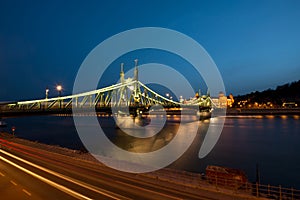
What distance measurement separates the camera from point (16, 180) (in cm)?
1176

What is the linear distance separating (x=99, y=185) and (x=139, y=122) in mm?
A: 53620

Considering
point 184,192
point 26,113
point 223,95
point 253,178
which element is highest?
point 223,95

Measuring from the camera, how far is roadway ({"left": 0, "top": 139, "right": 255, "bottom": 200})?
376 inches

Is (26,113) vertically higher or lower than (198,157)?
higher

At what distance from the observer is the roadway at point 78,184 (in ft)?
31.4

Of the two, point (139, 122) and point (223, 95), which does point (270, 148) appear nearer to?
point (139, 122)

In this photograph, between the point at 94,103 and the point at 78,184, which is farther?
the point at 94,103

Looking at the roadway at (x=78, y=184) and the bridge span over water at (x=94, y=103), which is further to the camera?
the bridge span over water at (x=94, y=103)

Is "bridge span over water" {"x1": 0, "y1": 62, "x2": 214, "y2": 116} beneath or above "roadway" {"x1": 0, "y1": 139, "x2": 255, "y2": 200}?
above

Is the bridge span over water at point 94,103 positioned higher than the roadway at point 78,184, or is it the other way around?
the bridge span over water at point 94,103

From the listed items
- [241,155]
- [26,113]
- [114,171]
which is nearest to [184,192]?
[114,171]

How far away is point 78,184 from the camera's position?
11008mm

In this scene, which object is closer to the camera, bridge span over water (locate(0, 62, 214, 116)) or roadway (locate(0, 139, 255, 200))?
roadway (locate(0, 139, 255, 200))

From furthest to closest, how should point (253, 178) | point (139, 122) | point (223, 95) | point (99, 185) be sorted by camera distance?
point (223, 95)
point (139, 122)
point (253, 178)
point (99, 185)
